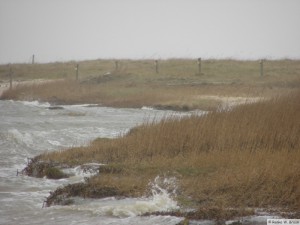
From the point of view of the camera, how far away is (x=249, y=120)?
603 inches

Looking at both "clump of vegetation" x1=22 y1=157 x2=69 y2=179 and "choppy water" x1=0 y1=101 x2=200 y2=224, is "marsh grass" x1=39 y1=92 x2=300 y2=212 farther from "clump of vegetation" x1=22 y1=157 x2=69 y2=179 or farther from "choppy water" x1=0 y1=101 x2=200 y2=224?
"choppy water" x1=0 y1=101 x2=200 y2=224

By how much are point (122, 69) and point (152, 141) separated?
32.3 m

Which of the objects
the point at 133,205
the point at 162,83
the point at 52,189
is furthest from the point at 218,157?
the point at 162,83

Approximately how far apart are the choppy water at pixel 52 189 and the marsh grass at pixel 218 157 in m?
0.69

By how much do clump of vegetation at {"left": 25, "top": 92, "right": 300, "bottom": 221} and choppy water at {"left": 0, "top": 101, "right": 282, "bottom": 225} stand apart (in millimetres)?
637

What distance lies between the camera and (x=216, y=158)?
489 inches

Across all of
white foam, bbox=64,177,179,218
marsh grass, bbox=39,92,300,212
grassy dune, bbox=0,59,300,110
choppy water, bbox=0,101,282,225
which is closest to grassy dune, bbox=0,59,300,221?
marsh grass, bbox=39,92,300,212

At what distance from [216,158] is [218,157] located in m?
0.10

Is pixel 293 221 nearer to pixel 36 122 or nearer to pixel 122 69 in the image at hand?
pixel 36 122

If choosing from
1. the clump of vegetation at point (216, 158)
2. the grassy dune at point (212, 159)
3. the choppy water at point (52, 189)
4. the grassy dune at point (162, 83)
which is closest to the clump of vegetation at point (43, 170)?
the grassy dune at point (212, 159)

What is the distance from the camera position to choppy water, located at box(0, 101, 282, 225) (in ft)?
31.0

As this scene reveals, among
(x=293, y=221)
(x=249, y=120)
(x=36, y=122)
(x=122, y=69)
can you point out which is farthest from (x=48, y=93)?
(x=293, y=221)

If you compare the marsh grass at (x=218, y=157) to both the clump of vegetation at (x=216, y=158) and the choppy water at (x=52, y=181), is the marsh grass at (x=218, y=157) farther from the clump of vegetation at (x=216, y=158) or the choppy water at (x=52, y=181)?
the choppy water at (x=52, y=181)

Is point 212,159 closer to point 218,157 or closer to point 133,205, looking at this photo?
point 218,157
